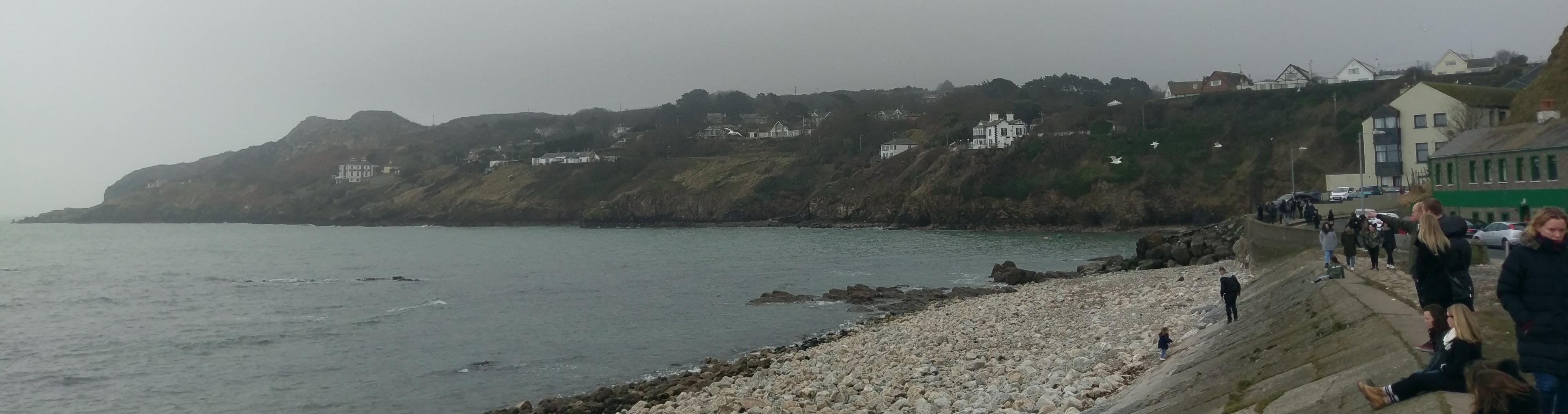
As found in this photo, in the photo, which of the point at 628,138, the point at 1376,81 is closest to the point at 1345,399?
the point at 1376,81

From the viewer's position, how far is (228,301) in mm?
44719

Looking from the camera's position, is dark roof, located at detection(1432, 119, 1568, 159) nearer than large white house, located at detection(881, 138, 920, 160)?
Yes

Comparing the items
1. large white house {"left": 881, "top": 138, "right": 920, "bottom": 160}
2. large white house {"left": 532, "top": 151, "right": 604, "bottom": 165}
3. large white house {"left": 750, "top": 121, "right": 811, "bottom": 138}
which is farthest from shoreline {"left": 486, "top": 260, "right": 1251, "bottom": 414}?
large white house {"left": 750, "top": 121, "right": 811, "bottom": 138}

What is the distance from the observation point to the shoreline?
14.0 m

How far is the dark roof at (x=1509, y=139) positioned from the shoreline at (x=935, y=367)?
8.43m

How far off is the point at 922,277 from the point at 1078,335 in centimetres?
2642

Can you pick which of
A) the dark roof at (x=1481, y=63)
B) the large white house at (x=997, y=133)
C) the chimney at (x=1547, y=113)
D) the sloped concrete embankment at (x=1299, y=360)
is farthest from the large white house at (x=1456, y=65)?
the sloped concrete embankment at (x=1299, y=360)

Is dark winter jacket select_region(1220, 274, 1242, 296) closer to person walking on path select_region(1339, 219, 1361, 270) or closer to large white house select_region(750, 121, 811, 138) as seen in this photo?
person walking on path select_region(1339, 219, 1361, 270)

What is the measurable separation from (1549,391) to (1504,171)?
Answer: 28.8 m

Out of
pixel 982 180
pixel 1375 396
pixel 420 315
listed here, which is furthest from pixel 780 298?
pixel 982 180

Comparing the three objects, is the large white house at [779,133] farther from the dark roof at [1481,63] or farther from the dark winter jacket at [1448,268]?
the dark winter jacket at [1448,268]

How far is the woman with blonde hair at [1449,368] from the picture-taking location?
5766 mm

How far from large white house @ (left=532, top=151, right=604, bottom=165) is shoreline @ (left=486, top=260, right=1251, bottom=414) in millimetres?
131266

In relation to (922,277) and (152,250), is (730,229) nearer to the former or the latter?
(152,250)
